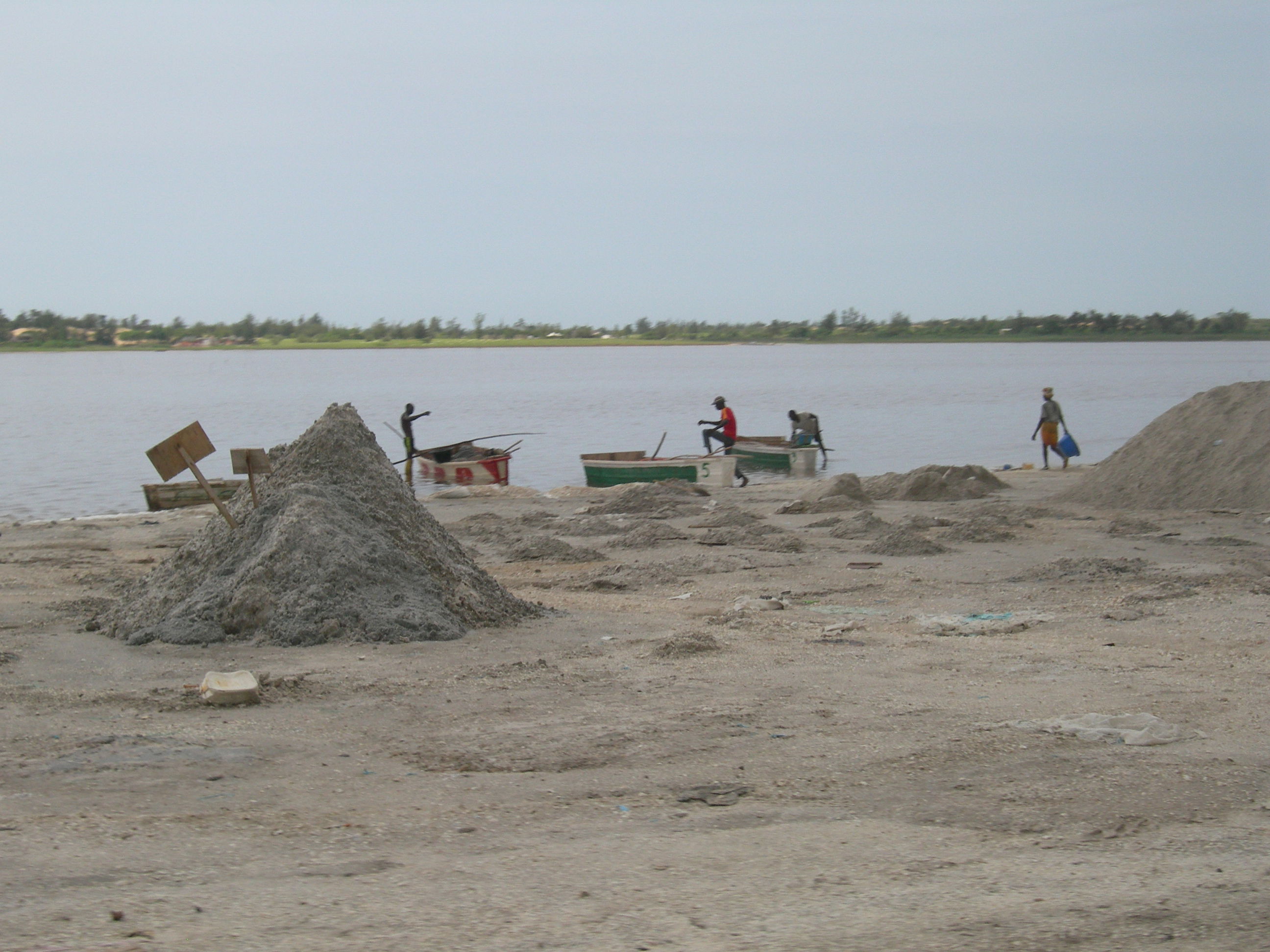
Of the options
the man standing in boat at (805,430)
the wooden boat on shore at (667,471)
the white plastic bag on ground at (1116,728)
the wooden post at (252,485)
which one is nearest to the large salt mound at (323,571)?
the wooden post at (252,485)

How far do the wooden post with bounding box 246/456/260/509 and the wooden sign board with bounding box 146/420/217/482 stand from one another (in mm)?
275

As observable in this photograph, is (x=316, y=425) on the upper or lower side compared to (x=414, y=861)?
upper

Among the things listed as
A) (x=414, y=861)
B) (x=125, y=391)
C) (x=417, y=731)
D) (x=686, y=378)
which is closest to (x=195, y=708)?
(x=417, y=731)

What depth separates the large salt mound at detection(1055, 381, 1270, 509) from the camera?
1622cm

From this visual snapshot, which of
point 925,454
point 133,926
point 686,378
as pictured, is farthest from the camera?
point 686,378

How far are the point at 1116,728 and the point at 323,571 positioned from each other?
209 inches

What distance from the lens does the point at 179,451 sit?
8672 mm

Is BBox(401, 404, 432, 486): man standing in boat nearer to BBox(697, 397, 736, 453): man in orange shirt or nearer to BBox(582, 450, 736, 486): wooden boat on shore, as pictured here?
BBox(582, 450, 736, 486): wooden boat on shore

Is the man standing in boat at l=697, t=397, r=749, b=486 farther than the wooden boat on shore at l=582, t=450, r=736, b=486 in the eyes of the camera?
Yes

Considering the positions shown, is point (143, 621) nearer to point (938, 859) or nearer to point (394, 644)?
point (394, 644)

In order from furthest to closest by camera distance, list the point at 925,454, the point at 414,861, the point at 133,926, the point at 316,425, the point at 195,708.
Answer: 1. the point at 925,454
2. the point at 316,425
3. the point at 195,708
4. the point at 414,861
5. the point at 133,926

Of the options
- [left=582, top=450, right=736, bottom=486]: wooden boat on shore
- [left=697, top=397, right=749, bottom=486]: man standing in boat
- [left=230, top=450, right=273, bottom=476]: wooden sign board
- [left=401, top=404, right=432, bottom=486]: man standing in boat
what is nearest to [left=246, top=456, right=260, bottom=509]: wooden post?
[left=230, top=450, right=273, bottom=476]: wooden sign board

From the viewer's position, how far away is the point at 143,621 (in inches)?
325

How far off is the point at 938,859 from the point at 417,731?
9.44 ft
